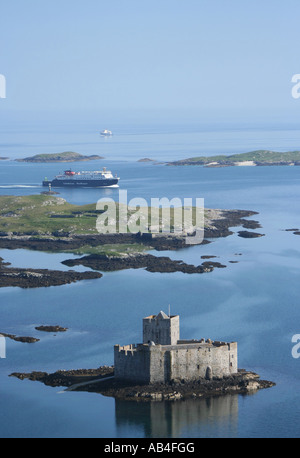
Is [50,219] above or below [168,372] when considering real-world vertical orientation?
above

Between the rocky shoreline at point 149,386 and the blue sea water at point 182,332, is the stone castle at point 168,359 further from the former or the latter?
the blue sea water at point 182,332

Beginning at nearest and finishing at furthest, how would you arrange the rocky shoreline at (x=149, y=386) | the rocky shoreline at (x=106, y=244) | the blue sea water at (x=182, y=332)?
the blue sea water at (x=182, y=332)
the rocky shoreline at (x=149, y=386)
the rocky shoreline at (x=106, y=244)

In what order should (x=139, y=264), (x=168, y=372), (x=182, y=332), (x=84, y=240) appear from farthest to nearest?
(x=84, y=240)
(x=139, y=264)
(x=182, y=332)
(x=168, y=372)

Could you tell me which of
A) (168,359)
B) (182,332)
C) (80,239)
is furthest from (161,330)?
(80,239)

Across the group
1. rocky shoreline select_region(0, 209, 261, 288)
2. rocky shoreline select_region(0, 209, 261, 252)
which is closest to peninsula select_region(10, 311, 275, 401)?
rocky shoreline select_region(0, 209, 261, 288)

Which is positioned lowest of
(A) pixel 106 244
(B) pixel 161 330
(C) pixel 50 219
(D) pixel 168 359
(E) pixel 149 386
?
(E) pixel 149 386

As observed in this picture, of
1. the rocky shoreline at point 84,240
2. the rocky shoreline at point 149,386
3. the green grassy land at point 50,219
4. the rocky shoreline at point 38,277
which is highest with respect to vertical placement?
the green grassy land at point 50,219

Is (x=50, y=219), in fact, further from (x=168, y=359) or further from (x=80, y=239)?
(x=168, y=359)

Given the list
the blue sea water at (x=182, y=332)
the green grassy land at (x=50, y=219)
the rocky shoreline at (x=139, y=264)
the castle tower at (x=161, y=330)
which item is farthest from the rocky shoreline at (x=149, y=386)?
the green grassy land at (x=50, y=219)
